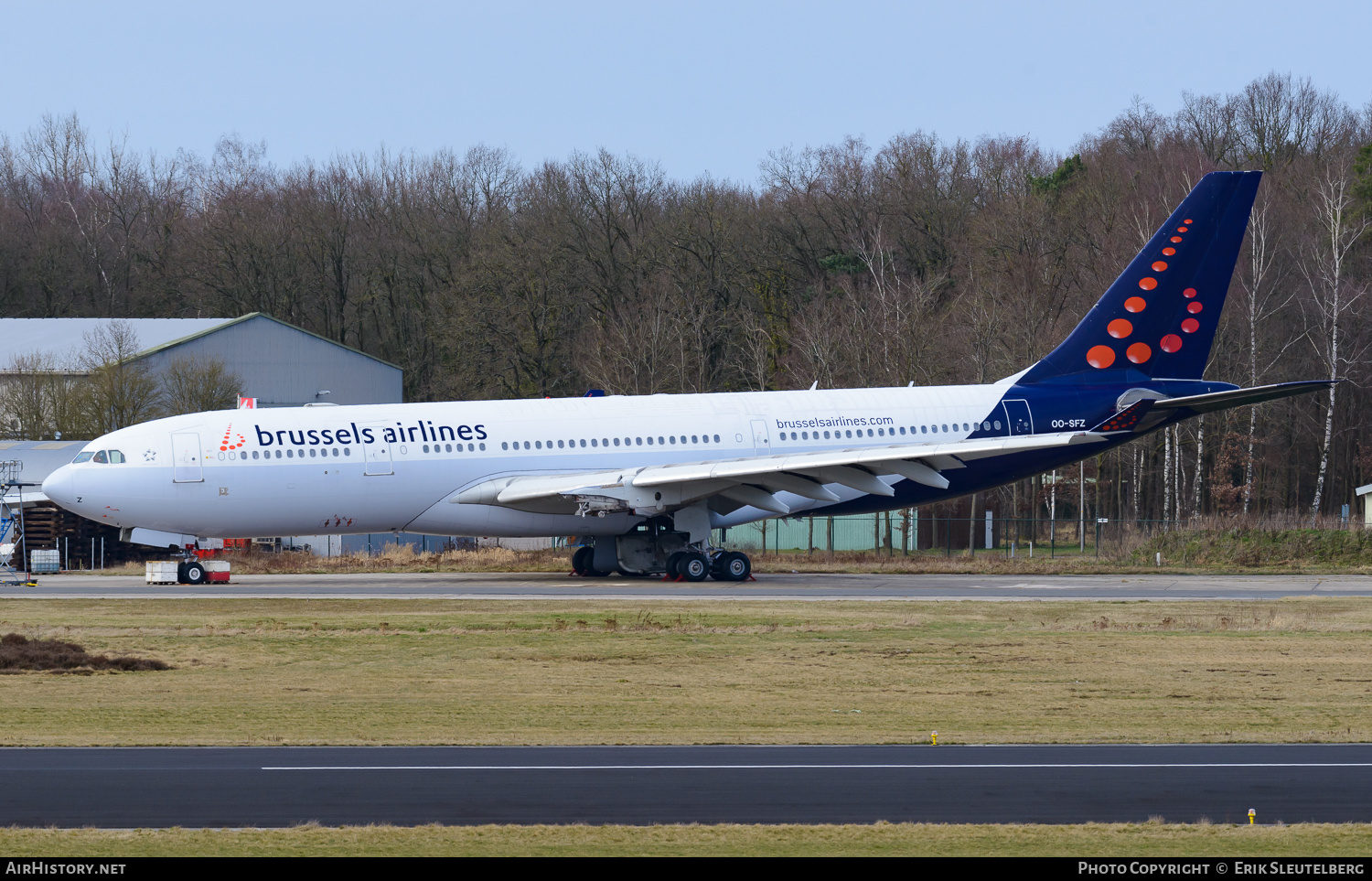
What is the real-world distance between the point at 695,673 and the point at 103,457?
19.1m

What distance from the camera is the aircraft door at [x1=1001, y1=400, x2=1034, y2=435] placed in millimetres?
36844

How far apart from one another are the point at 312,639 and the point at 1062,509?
5234cm

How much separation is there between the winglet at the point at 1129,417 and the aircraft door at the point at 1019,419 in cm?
186

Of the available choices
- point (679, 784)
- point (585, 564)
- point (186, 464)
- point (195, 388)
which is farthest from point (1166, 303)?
point (195, 388)

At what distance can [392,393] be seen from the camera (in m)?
74.2

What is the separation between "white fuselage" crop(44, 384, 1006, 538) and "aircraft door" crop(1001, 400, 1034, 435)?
49 centimetres

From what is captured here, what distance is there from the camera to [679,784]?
38.1 ft

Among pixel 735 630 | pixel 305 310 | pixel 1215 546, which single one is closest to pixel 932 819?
pixel 735 630

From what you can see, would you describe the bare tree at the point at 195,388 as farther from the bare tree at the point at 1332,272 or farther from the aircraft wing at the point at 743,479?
the bare tree at the point at 1332,272

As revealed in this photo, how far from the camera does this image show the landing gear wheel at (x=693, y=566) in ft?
112

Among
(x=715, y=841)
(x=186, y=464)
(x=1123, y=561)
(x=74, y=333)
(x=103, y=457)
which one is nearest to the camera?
(x=715, y=841)

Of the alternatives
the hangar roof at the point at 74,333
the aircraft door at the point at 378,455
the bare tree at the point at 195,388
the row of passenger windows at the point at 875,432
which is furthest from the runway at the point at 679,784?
the hangar roof at the point at 74,333

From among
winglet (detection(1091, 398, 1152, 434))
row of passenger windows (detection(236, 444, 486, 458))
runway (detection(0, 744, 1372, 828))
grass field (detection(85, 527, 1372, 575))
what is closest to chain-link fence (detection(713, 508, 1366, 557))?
grass field (detection(85, 527, 1372, 575))

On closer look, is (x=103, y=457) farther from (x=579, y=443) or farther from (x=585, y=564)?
(x=585, y=564)
